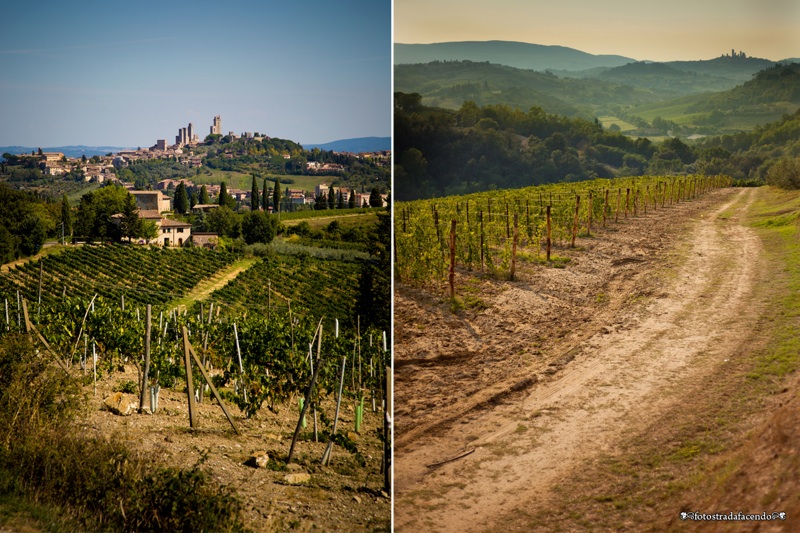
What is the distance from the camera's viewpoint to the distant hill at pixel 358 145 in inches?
140

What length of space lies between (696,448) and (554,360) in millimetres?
658

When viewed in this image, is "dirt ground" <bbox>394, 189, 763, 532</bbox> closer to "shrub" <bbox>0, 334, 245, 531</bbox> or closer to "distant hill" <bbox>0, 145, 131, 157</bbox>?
"shrub" <bbox>0, 334, 245, 531</bbox>

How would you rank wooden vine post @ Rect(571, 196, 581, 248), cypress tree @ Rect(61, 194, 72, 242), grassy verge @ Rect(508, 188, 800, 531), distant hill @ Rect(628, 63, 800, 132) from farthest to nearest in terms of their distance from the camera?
wooden vine post @ Rect(571, 196, 581, 248), cypress tree @ Rect(61, 194, 72, 242), distant hill @ Rect(628, 63, 800, 132), grassy verge @ Rect(508, 188, 800, 531)

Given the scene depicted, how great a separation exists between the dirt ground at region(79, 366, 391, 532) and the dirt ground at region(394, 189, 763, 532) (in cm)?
21

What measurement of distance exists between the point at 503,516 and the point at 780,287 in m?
1.44

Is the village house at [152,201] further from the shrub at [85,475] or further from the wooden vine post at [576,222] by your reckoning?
the wooden vine post at [576,222]

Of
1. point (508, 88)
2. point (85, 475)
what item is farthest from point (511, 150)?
point (85, 475)

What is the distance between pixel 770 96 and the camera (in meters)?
3.18

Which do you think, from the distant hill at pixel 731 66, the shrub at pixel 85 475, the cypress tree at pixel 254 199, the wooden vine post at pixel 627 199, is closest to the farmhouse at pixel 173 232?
the cypress tree at pixel 254 199

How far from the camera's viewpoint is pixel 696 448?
2902 mm

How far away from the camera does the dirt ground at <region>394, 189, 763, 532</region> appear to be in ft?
9.85

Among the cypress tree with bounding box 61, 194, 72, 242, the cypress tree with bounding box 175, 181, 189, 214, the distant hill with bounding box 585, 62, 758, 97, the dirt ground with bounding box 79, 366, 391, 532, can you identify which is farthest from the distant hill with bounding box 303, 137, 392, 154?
the dirt ground with bounding box 79, 366, 391, 532

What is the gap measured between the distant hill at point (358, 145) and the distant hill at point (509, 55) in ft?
1.24

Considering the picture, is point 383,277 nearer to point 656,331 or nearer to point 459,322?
point 459,322
